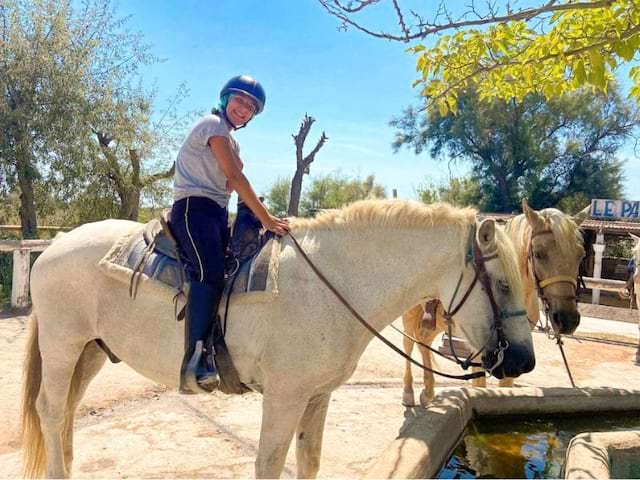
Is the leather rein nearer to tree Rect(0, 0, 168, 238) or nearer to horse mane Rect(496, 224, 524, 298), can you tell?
horse mane Rect(496, 224, 524, 298)

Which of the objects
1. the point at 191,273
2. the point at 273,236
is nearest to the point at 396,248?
the point at 273,236

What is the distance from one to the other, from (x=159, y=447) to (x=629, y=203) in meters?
22.3

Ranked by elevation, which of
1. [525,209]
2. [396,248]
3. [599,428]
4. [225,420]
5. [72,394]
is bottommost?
[225,420]

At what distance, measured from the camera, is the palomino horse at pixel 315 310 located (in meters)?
2.36

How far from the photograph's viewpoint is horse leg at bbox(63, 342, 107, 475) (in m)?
3.16

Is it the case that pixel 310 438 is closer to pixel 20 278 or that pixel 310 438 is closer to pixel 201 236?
pixel 201 236

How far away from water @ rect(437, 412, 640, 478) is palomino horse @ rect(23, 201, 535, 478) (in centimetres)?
127

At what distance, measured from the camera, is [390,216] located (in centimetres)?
258

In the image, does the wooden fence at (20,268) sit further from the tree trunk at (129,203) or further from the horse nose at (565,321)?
the horse nose at (565,321)

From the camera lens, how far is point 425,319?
4.70 metres

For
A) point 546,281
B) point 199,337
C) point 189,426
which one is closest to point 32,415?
point 189,426

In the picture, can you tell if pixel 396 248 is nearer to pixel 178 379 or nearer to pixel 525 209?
pixel 178 379

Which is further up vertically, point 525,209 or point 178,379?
point 525,209

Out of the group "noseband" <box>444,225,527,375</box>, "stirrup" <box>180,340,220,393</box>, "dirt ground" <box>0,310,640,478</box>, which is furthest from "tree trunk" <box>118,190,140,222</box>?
"noseband" <box>444,225,527,375</box>
